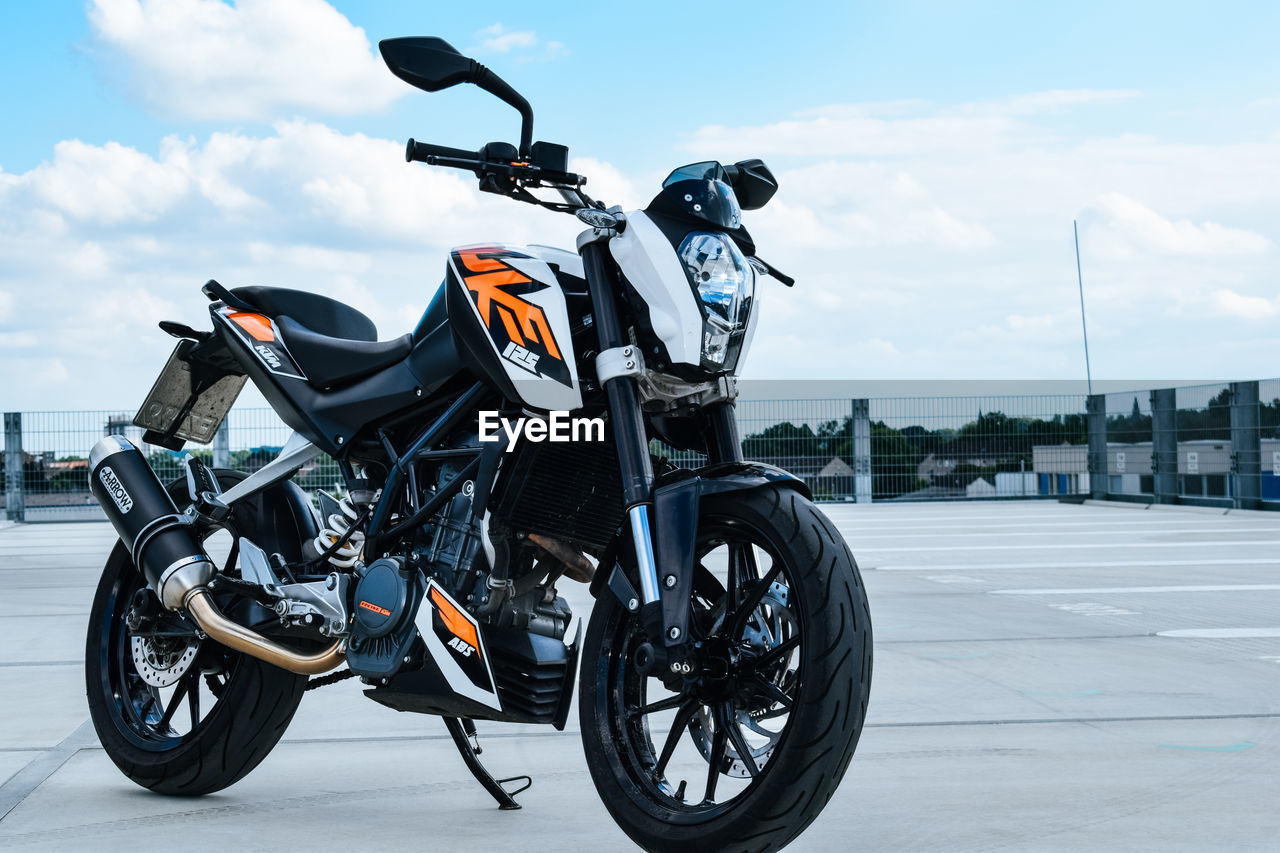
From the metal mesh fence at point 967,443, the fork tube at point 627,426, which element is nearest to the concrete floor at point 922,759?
the fork tube at point 627,426

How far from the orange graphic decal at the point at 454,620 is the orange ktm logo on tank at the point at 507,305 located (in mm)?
589

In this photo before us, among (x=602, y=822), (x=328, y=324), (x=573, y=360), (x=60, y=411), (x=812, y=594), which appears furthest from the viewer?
(x=60, y=411)

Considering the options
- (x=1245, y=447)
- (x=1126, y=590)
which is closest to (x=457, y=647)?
(x=1126, y=590)

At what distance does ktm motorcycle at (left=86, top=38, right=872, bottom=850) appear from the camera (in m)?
2.54

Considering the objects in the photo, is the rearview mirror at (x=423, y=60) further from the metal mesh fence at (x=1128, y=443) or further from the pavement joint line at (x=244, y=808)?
the metal mesh fence at (x=1128, y=443)

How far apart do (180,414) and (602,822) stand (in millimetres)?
1792

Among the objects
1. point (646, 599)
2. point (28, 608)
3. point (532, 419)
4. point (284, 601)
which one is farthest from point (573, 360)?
point (28, 608)

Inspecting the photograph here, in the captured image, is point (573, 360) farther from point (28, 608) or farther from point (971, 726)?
point (28, 608)

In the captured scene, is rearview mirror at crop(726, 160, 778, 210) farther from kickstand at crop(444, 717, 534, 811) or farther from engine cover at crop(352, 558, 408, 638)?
kickstand at crop(444, 717, 534, 811)

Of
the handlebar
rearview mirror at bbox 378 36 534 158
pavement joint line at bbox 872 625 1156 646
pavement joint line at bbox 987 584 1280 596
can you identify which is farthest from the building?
rearview mirror at bbox 378 36 534 158

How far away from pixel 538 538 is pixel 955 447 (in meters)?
17.1

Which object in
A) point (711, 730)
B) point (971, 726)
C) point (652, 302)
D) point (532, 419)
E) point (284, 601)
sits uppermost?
point (652, 302)

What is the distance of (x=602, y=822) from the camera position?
309 centimetres

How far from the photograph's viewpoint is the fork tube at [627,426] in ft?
8.61
